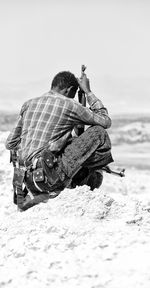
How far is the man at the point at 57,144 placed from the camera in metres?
4.79

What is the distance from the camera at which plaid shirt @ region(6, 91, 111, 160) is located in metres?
4.78

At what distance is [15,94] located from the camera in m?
41.2

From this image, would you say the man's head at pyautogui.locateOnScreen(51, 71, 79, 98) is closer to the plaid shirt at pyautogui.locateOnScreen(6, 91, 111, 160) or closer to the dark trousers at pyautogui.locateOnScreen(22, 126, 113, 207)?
the plaid shirt at pyautogui.locateOnScreen(6, 91, 111, 160)

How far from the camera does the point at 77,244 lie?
4.01m

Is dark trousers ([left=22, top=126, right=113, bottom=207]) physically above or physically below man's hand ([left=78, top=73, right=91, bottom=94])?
below

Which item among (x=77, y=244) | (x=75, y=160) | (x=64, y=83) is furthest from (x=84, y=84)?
(x=77, y=244)

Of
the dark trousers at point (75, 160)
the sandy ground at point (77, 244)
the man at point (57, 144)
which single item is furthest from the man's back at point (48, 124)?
the sandy ground at point (77, 244)

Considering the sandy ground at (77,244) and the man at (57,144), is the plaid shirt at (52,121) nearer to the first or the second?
the man at (57,144)

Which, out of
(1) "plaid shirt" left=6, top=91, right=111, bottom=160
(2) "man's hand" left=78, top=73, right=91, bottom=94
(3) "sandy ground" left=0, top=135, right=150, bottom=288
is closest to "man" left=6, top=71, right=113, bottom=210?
(1) "plaid shirt" left=6, top=91, right=111, bottom=160

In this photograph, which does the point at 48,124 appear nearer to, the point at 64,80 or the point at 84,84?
the point at 64,80

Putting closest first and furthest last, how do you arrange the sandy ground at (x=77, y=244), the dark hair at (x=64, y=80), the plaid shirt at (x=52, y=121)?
the sandy ground at (x=77, y=244) → the plaid shirt at (x=52, y=121) → the dark hair at (x=64, y=80)

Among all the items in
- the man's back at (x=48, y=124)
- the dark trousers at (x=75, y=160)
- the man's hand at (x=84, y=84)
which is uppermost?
the man's hand at (x=84, y=84)

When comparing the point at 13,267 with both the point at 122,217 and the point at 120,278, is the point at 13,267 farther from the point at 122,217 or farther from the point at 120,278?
the point at 122,217

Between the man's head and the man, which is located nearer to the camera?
the man
